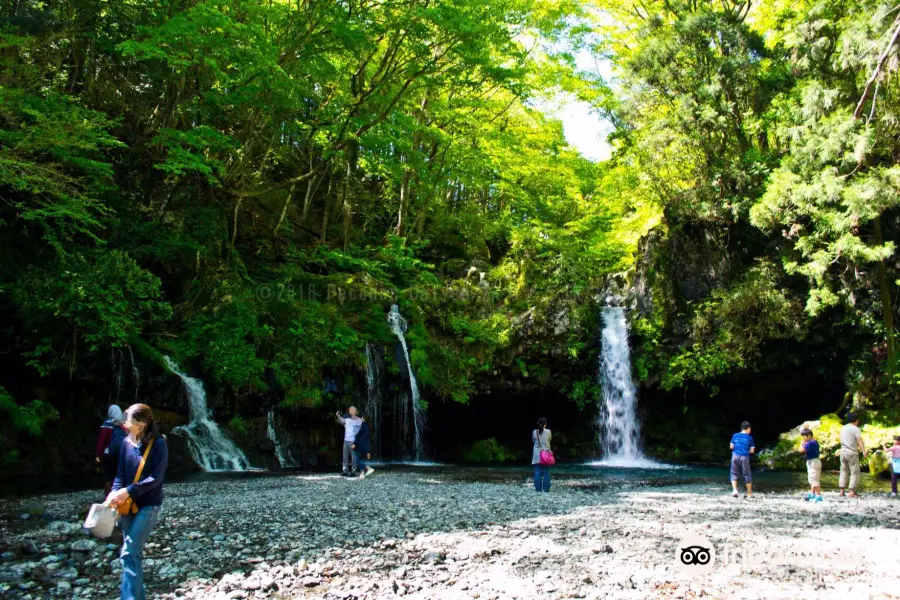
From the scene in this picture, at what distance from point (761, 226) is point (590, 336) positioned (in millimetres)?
6561

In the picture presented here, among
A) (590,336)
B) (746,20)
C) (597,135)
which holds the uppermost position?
(746,20)

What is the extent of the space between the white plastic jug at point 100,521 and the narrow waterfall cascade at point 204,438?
11930 millimetres

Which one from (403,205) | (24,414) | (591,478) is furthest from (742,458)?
(403,205)

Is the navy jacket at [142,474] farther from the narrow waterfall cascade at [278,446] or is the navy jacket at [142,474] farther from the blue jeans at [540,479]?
the narrow waterfall cascade at [278,446]

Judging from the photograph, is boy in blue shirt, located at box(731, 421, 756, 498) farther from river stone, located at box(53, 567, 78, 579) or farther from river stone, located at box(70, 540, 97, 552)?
river stone, located at box(53, 567, 78, 579)

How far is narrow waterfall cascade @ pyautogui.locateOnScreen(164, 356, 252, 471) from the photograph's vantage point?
1527 centimetres

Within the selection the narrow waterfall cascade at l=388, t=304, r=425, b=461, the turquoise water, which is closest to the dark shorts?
the turquoise water

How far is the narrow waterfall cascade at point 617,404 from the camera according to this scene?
838 inches

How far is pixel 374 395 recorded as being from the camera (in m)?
19.0

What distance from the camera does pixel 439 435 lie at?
21688mm

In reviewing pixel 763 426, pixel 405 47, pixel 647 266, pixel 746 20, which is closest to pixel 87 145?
pixel 405 47

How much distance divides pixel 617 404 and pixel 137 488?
19158 mm

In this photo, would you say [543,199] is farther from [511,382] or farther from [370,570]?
[370,570]

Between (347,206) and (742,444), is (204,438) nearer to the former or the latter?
(347,206)
